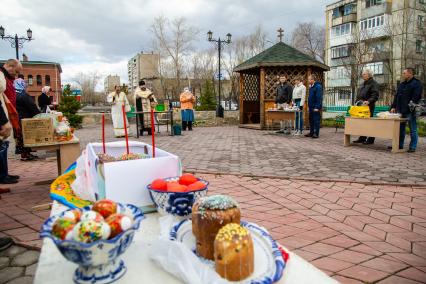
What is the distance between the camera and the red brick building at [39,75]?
54.6m

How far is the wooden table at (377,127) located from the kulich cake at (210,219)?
7070 millimetres

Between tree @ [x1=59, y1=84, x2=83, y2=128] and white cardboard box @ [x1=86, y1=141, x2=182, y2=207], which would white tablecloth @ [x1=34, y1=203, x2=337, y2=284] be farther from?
tree @ [x1=59, y1=84, x2=83, y2=128]

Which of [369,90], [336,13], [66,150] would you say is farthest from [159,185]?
[336,13]

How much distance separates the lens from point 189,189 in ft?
5.24

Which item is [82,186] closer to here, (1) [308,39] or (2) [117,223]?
(2) [117,223]

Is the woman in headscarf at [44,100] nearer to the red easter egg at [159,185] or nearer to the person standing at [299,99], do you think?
the red easter egg at [159,185]

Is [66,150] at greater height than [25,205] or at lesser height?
greater

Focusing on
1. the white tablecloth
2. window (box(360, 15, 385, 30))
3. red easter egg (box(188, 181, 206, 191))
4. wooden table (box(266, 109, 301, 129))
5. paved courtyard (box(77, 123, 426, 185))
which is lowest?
paved courtyard (box(77, 123, 426, 185))

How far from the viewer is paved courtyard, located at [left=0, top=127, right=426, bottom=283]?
8.09 ft

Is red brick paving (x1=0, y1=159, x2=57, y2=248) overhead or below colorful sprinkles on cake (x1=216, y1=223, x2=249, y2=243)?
below

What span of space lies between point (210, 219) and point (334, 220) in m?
2.43

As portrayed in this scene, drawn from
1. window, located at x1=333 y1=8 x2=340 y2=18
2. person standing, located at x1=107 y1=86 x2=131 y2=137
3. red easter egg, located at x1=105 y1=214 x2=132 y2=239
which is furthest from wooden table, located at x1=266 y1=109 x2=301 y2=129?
window, located at x1=333 y1=8 x2=340 y2=18

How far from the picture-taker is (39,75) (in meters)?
55.7

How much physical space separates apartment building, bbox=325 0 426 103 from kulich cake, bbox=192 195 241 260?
23.9 m
